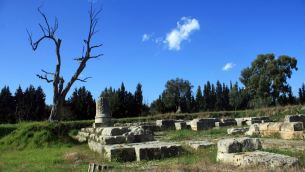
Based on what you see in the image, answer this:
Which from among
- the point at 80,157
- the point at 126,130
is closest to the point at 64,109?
the point at 126,130

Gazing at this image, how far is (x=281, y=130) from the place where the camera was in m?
14.2

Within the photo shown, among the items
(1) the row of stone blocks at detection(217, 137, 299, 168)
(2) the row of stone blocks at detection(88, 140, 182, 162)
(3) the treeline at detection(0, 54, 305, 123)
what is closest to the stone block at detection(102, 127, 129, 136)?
(2) the row of stone blocks at detection(88, 140, 182, 162)

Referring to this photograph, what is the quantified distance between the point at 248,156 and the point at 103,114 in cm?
1704

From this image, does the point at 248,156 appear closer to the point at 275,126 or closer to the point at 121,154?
the point at 121,154

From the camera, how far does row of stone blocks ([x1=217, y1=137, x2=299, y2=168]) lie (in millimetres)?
7098

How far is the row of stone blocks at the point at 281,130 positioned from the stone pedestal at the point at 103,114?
1008 cm

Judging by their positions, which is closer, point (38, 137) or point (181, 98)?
point (38, 137)

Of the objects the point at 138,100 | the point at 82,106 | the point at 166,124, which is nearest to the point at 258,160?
the point at 166,124

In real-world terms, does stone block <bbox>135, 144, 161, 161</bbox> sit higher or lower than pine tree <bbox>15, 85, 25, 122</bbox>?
lower

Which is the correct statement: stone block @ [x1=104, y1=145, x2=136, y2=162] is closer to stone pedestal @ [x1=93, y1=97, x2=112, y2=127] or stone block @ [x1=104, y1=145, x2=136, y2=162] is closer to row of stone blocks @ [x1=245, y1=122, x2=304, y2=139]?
row of stone blocks @ [x1=245, y1=122, x2=304, y2=139]

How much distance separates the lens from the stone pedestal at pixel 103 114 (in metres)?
23.6

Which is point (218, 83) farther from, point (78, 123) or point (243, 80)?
point (78, 123)

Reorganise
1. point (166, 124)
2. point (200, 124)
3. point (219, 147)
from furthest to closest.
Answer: point (166, 124) → point (200, 124) → point (219, 147)

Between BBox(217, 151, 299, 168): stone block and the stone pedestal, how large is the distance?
626 inches
